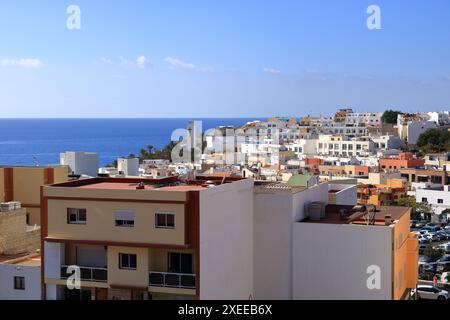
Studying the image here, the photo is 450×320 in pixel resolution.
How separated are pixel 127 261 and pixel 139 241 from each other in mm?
475

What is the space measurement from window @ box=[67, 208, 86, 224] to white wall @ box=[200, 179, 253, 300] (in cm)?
190

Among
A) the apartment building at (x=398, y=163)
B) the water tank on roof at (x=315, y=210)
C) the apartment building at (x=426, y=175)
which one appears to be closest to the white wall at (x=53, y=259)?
the water tank on roof at (x=315, y=210)

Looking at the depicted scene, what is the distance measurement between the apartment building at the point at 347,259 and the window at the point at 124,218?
3165 mm

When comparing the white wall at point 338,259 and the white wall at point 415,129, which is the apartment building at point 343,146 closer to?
the white wall at point 415,129

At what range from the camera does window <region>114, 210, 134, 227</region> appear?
10.5 metres

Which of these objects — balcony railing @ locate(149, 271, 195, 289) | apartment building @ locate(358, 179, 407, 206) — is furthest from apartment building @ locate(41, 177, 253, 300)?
apartment building @ locate(358, 179, 407, 206)

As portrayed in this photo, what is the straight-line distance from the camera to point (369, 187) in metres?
41.9
